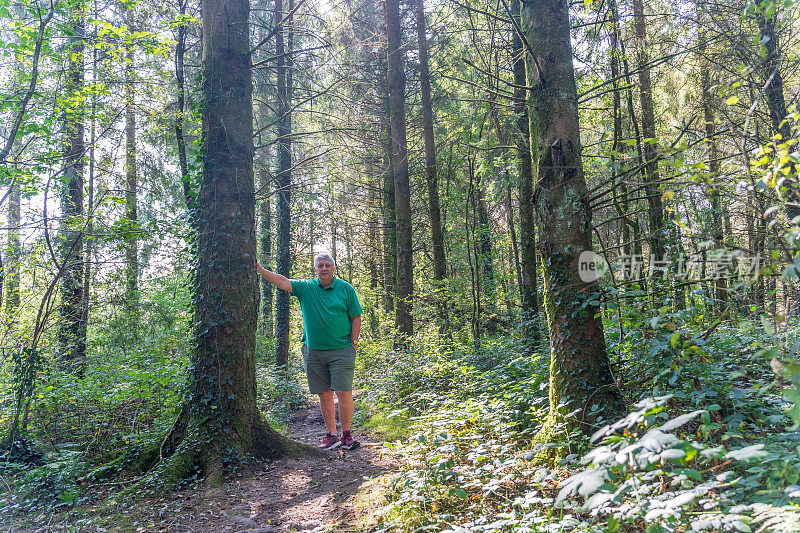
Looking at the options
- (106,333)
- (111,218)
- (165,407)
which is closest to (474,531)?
(165,407)

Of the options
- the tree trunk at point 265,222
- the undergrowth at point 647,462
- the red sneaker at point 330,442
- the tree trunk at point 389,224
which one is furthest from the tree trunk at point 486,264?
the undergrowth at point 647,462

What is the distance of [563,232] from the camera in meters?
3.67

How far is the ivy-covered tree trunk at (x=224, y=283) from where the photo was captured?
4797 millimetres

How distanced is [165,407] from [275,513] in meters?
3.27

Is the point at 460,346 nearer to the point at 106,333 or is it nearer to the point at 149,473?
the point at 149,473

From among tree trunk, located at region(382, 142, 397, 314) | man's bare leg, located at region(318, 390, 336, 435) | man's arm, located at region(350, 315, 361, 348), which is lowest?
man's bare leg, located at region(318, 390, 336, 435)

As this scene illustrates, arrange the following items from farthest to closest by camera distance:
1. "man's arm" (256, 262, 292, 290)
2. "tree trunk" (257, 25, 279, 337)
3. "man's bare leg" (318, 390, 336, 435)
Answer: "tree trunk" (257, 25, 279, 337) → "man's bare leg" (318, 390, 336, 435) → "man's arm" (256, 262, 292, 290)

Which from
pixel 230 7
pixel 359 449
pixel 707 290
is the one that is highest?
pixel 230 7

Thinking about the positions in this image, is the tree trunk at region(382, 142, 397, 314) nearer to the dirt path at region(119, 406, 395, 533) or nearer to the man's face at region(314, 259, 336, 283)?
the man's face at region(314, 259, 336, 283)

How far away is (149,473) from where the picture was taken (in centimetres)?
454

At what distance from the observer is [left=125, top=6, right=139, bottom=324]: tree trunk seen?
22.7 ft

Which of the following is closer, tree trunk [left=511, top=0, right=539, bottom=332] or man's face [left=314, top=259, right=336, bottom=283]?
man's face [left=314, top=259, right=336, bottom=283]

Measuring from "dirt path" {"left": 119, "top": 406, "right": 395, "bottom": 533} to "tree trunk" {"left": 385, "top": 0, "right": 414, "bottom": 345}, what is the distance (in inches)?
252

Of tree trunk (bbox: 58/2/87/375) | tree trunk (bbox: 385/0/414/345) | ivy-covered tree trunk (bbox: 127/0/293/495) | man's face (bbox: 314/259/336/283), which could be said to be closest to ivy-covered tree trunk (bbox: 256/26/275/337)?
tree trunk (bbox: 385/0/414/345)
